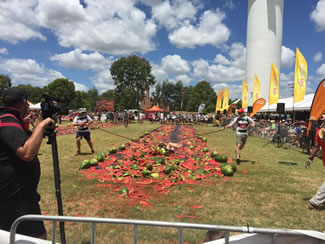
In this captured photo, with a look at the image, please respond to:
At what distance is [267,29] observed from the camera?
49.4 m

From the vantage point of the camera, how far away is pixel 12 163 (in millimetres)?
2262

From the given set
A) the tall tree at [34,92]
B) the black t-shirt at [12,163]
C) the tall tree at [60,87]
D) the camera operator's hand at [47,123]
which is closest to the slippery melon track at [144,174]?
the black t-shirt at [12,163]

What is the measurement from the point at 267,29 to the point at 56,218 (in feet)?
194

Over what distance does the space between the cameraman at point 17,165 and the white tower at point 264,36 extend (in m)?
54.4

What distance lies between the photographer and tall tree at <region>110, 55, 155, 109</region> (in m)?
63.2

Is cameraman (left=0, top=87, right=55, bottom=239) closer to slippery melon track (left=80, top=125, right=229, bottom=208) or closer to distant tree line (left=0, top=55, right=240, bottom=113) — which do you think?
slippery melon track (left=80, top=125, right=229, bottom=208)

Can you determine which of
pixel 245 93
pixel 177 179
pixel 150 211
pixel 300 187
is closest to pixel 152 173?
pixel 177 179

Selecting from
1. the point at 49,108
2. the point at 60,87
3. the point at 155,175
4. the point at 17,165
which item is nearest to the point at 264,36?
the point at 155,175

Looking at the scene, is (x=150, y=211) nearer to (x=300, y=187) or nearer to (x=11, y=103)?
(x=11, y=103)

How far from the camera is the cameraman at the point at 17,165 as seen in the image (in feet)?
7.03

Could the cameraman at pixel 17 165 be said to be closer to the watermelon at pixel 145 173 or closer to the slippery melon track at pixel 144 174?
the slippery melon track at pixel 144 174

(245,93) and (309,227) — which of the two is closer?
(309,227)

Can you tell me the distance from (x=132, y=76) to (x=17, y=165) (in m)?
63.8

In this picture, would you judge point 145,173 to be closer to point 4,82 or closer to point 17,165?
point 17,165
